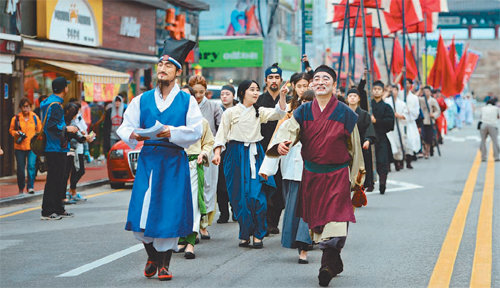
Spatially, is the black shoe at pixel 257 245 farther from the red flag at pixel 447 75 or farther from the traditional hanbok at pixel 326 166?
the red flag at pixel 447 75

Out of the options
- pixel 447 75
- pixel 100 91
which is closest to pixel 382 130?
pixel 100 91

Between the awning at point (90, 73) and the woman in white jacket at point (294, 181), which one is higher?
the awning at point (90, 73)

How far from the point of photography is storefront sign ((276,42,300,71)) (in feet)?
149

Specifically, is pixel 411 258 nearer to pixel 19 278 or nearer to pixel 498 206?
pixel 19 278

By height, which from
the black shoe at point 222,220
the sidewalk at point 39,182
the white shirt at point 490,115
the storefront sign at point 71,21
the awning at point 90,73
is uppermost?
the storefront sign at point 71,21

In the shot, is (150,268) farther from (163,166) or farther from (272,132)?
(272,132)

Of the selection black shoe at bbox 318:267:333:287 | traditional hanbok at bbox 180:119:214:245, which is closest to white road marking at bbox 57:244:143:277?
traditional hanbok at bbox 180:119:214:245

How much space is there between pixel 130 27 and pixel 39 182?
911 cm

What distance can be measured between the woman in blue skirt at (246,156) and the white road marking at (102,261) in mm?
1083

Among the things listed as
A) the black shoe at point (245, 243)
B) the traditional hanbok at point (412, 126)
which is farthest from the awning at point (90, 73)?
the black shoe at point (245, 243)

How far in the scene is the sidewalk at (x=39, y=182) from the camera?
1388 cm

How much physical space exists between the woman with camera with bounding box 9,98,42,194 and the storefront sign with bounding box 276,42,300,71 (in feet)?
98.1

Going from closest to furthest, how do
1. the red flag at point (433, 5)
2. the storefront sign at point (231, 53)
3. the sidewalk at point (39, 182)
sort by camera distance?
the sidewalk at point (39, 182)
the red flag at point (433, 5)
the storefront sign at point (231, 53)

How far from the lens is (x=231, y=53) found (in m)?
45.3
